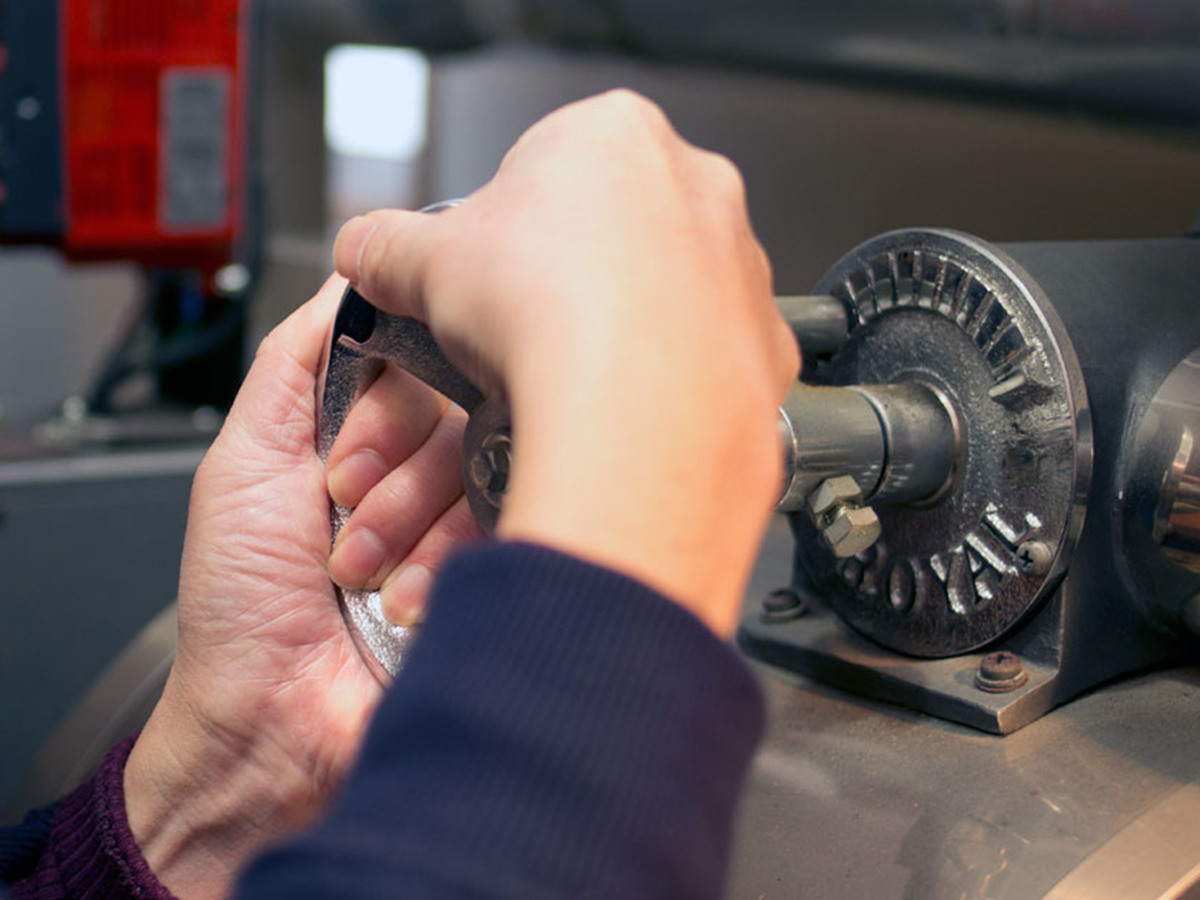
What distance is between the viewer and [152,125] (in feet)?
4.55

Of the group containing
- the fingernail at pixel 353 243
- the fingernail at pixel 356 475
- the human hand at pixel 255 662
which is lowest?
the human hand at pixel 255 662

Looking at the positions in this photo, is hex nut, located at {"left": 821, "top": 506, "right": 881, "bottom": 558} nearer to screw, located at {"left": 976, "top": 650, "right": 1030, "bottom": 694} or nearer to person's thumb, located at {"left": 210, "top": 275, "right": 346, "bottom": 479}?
screw, located at {"left": 976, "top": 650, "right": 1030, "bottom": 694}

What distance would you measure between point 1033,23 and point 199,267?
0.97m

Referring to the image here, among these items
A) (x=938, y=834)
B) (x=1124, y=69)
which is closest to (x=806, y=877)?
(x=938, y=834)

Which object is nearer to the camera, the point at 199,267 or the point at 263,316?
the point at 199,267

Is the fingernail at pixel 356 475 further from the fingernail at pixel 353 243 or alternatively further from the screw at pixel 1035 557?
the screw at pixel 1035 557

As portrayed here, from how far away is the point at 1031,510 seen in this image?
1.60ft

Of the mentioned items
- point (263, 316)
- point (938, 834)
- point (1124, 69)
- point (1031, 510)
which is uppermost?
point (1124, 69)

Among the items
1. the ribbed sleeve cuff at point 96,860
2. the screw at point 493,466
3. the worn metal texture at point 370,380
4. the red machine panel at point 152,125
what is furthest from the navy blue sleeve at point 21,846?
the red machine panel at point 152,125

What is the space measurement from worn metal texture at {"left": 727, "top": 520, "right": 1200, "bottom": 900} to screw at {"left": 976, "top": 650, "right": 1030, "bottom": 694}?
0.03 feet

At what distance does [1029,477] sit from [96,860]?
435mm

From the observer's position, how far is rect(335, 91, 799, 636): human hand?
0.30m

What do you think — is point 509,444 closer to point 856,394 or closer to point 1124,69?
point 856,394

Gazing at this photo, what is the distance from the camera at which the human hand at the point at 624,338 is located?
30cm
